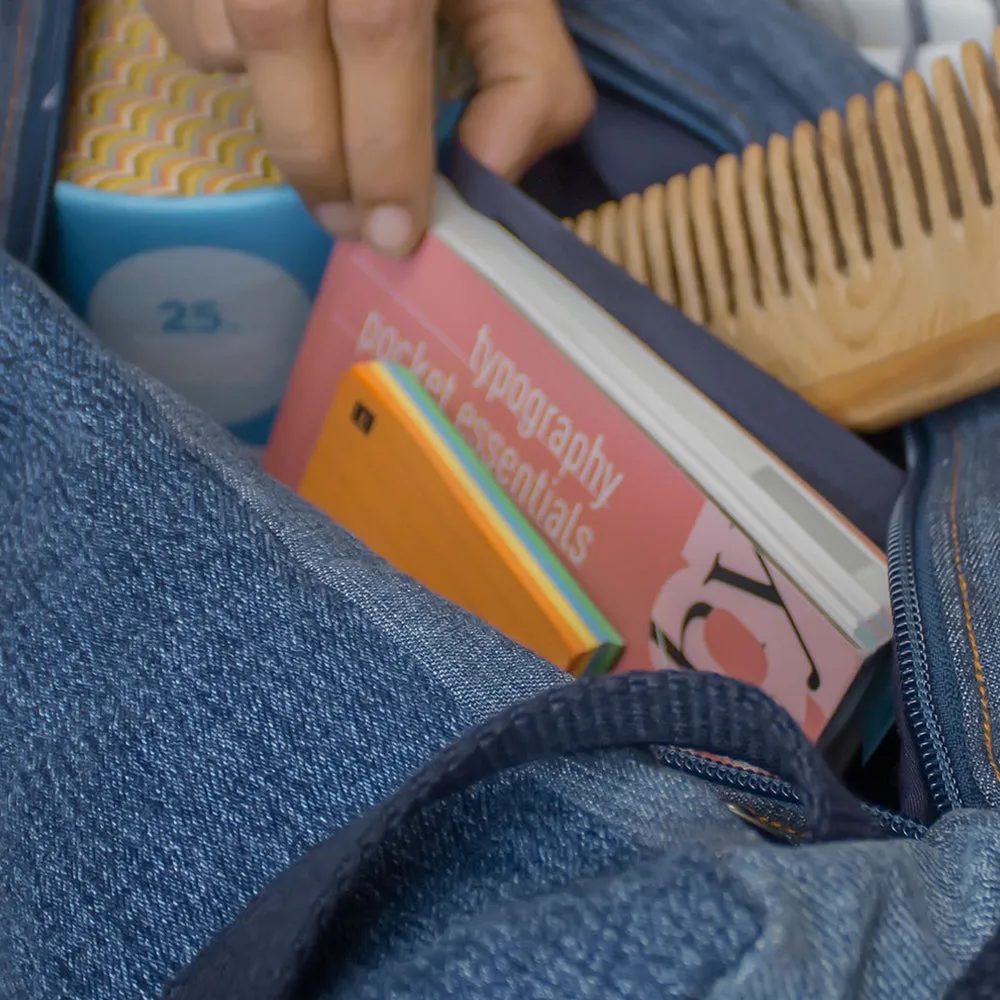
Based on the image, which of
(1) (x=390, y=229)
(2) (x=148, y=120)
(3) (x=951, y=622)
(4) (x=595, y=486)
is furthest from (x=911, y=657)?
(2) (x=148, y=120)

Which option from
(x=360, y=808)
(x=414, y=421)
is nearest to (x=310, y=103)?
(x=414, y=421)

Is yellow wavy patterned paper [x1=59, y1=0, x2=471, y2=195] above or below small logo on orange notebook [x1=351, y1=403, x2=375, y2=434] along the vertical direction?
above

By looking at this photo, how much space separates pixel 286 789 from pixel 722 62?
341 mm

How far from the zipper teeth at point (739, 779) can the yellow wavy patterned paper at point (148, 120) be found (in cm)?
29

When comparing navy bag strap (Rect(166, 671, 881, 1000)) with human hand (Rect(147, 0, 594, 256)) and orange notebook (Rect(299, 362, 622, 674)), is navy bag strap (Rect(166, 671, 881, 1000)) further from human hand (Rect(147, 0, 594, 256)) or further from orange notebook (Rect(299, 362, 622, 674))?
human hand (Rect(147, 0, 594, 256))

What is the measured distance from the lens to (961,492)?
284mm

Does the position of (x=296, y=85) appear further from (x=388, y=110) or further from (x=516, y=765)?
(x=516, y=765)

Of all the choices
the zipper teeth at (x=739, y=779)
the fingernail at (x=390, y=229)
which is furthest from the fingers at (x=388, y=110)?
the zipper teeth at (x=739, y=779)

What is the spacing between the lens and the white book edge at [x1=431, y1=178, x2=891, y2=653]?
27 centimetres

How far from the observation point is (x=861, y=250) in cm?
31

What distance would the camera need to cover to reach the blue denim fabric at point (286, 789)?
14 centimetres

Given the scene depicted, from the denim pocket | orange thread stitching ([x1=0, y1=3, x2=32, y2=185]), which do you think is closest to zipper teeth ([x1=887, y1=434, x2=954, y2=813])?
the denim pocket

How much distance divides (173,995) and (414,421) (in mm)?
202

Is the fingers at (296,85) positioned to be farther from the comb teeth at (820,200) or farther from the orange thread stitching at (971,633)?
the orange thread stitching at (971,633)
